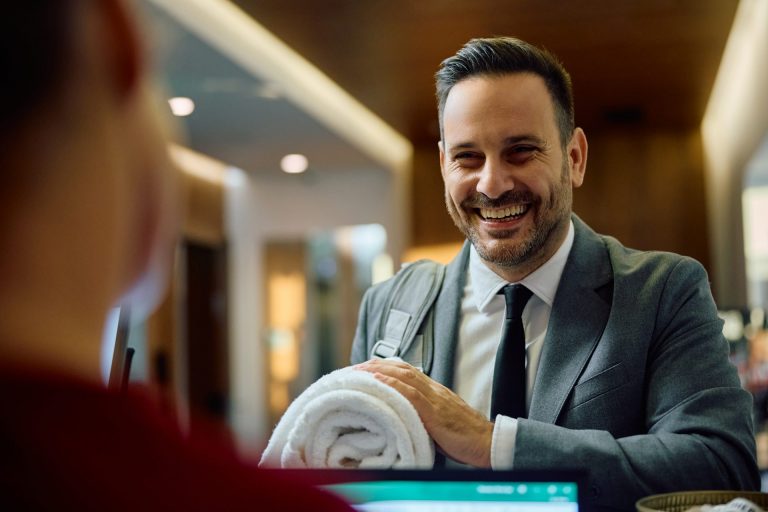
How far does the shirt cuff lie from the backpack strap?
41cm

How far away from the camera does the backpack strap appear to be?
168 cm

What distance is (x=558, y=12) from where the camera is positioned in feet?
18.7

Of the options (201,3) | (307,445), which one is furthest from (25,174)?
(201,3)

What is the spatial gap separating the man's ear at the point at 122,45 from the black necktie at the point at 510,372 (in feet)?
4.18

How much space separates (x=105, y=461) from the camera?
32 centimetres

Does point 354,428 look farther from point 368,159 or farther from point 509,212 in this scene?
point 368,159

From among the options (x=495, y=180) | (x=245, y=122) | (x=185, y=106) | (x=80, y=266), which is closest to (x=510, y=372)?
(x=495, y=180)

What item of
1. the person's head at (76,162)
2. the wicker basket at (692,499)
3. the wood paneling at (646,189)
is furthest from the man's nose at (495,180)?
the wood paneling at (646,189)

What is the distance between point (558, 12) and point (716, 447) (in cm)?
478

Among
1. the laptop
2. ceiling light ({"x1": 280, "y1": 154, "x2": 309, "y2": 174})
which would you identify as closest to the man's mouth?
the laptop

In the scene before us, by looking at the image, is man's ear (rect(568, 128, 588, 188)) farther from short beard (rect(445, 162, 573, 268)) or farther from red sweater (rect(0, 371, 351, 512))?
red sweater (rect(0, 371, 351, 512))

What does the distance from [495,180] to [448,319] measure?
11.3 inches

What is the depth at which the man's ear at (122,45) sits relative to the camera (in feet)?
1.15

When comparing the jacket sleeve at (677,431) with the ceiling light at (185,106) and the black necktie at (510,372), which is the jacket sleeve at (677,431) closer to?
the black necktie at (510,372)
